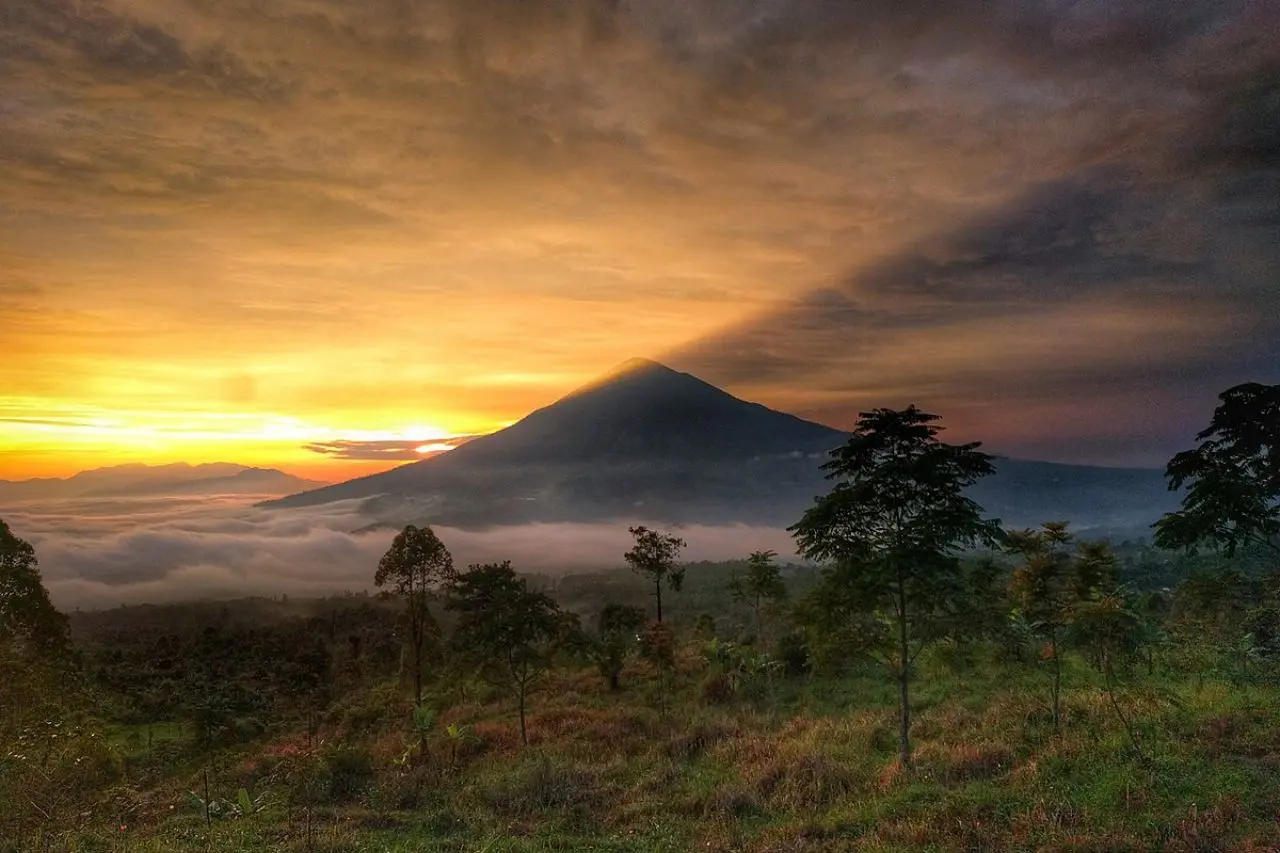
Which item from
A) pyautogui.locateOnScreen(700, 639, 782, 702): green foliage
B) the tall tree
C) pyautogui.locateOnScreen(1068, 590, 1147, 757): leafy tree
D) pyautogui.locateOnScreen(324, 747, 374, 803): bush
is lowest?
pyautogui.locateOnScreen(700, 639, 782, 702): green foliage

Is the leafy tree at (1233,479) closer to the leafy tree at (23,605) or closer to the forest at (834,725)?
the forest at (834,725)

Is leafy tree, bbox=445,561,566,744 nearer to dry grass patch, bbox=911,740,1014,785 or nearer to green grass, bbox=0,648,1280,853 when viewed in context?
green grass, bbox=0,648,1280,853

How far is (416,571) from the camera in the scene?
22547 millimetres

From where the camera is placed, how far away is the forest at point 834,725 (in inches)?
455

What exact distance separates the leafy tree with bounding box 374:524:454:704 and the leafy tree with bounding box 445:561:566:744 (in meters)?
0.77

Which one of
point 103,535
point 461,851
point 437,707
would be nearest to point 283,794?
→ point 461,851

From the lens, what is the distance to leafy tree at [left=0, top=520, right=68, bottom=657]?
16.1 meters

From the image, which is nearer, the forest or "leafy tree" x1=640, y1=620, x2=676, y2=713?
the forest

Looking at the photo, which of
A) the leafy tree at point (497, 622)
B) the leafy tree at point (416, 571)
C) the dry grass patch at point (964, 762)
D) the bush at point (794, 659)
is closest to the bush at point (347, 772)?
the leafy tree at point (416, 571)

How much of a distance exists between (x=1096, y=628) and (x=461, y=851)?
47.5ft

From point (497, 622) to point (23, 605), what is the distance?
1209cm

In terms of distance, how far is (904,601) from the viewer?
47.4 feet

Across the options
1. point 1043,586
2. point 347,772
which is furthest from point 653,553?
point 1043,586

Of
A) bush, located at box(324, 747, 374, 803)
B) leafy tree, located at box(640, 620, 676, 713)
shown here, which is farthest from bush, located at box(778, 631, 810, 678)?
bush, located at box(324, 747, 374, 803)
